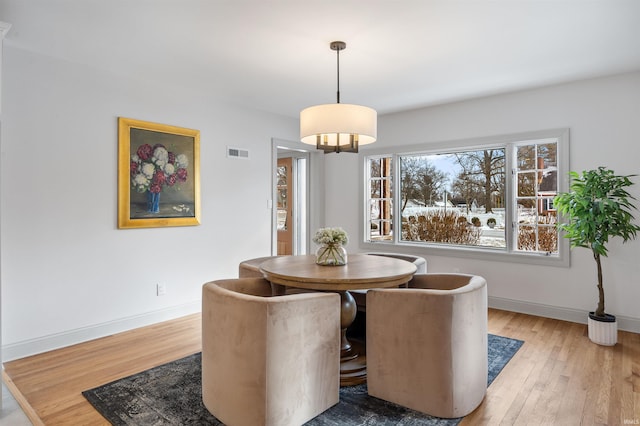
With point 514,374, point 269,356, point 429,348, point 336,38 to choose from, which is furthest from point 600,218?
point 269,356

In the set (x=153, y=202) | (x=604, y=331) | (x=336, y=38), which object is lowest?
(x=604, y=331)

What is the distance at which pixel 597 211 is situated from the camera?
3.08 m

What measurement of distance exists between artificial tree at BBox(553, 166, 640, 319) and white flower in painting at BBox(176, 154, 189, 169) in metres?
3.66

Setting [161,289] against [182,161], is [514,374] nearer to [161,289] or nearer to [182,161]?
[161,289]

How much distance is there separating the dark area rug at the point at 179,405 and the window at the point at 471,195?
200 cm

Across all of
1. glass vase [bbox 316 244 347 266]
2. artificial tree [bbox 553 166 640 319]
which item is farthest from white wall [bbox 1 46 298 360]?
artificial tree [bbox 553 166 640 319]

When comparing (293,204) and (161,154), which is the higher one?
(161,154)

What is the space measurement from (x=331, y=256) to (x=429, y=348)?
94 centimetres

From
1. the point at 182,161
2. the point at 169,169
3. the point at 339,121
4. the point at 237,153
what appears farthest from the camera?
the point at 237,153

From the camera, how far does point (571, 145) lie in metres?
3.68

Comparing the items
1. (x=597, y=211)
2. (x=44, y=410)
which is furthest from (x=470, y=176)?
(x=44, y=410)

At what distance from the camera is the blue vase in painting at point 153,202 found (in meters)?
3.62

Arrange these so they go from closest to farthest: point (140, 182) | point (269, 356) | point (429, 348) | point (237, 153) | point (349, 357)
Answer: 1. point (269, 356)
2. point (429, 348)
3. point (349, 357)
4. point (140, 182)
5. point (237, 153)

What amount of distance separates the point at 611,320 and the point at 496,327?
2.94ft
